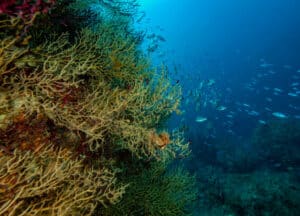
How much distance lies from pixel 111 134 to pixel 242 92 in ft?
98.9

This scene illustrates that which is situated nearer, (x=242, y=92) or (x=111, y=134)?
(x=111, y=134)

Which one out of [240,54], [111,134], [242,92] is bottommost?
[111,134]

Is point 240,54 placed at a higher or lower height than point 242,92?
higher

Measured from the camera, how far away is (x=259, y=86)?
107ft

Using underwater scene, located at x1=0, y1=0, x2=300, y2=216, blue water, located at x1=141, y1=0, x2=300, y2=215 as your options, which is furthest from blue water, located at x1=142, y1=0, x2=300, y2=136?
underwater scene, located at x1=0, y1=0, x2=300, y2=216

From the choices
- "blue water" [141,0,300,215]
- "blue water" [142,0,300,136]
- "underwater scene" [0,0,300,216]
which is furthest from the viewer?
"blue water" [142,0,300,136]

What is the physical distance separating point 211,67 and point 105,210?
47301 millimetres

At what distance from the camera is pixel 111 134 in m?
4.50

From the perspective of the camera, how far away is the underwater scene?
303cm

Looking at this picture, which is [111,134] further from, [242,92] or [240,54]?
[240,54]

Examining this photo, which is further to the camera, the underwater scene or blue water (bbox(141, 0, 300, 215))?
blue water (bbox(141, 0, 300, 215))

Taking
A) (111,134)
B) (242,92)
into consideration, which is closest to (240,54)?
(242,92)

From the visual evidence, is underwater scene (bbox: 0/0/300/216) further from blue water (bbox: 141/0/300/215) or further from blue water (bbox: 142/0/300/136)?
blue water (bbox: 142/0/300/136)

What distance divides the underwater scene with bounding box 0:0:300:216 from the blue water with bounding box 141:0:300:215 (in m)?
0.13
